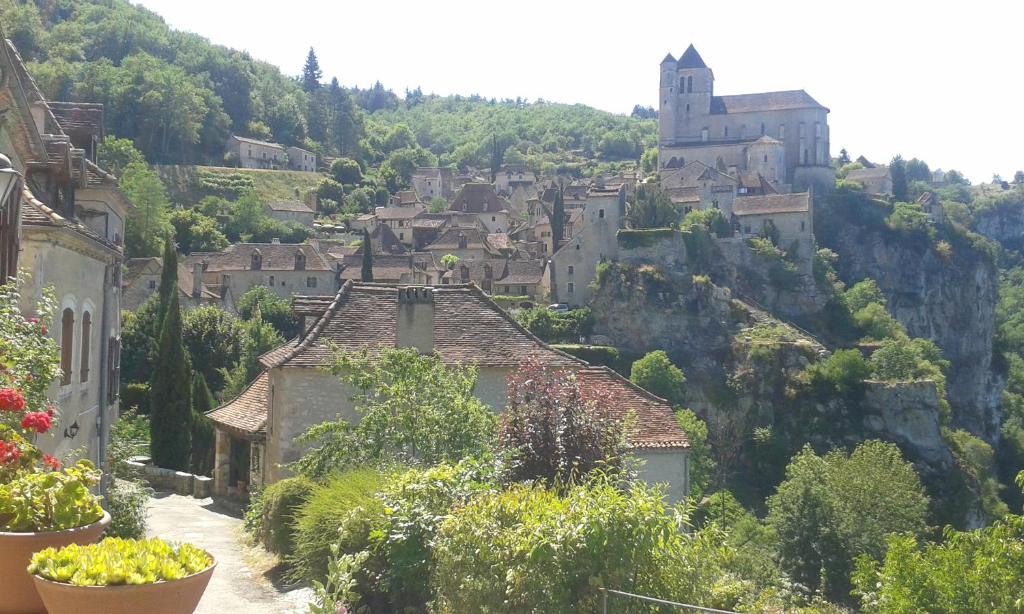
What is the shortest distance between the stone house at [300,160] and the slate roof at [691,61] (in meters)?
53.7

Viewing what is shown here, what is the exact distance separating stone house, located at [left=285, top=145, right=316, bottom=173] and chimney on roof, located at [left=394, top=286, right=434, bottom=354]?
116 metres

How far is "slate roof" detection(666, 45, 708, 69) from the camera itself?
353 feet

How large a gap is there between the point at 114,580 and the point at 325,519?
6.85 meters

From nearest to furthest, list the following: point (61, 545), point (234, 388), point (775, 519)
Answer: point (61, 545) → point (775, 519) → point (234, 388)

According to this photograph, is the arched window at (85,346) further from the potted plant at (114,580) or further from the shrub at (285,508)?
the potted plant at (114,580)

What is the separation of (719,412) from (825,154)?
5158 cm

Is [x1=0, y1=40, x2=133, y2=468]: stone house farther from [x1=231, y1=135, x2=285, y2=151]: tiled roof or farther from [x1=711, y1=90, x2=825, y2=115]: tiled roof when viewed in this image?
[x1=231, y1=135, x2=285, y2=151]: tiled roof

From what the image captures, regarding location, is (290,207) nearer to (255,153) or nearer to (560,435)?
(255,153)

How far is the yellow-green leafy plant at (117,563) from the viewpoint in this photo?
16.2 feet

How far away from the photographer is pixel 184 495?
89.6ft

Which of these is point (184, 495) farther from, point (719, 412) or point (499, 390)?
point (719, 412)

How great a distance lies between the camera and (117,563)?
197 inches

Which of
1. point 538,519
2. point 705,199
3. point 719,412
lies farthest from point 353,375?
point 705,199

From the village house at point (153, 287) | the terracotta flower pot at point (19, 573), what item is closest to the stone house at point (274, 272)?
the village house at point (153, 287)
